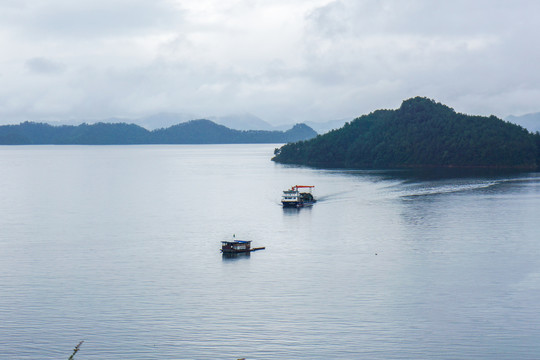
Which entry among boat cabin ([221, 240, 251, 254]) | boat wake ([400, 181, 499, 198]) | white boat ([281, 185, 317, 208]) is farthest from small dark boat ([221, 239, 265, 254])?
boat wake ([400, 181, 499, 198])

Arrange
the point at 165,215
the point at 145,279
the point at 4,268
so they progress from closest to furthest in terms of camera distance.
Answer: the point at 145,279 → the point at 4,268 → the point at 165,215

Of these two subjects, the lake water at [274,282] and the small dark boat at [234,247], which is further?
the small dark boat at [234,247]

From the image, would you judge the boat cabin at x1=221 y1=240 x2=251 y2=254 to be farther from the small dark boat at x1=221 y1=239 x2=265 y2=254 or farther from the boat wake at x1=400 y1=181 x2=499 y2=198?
the boat wake at x1=400 y1=181 x2=499 y2=198

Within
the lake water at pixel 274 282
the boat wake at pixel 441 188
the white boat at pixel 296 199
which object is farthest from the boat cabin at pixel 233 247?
the boat wake at pixel 441 188

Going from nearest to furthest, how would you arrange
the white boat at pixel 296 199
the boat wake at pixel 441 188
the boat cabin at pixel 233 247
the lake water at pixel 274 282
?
the lake water at pixel 274 282 < the boat cabin at pixel 233 247 < the white boat at pixel 296 199 < the boat wake at pixel 441 188

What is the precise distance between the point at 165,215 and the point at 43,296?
143 feet

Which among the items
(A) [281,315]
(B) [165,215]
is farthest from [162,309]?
(B) [165,215]

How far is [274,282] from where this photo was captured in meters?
49.9

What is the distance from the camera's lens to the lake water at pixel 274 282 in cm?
3700

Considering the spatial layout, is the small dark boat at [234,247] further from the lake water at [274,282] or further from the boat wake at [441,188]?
the boat wake at [441,188]

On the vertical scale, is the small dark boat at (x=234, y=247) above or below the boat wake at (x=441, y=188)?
below

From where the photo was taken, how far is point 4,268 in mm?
54125

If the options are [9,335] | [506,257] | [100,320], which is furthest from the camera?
[506,257]

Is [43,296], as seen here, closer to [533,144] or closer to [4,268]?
[4,268]
